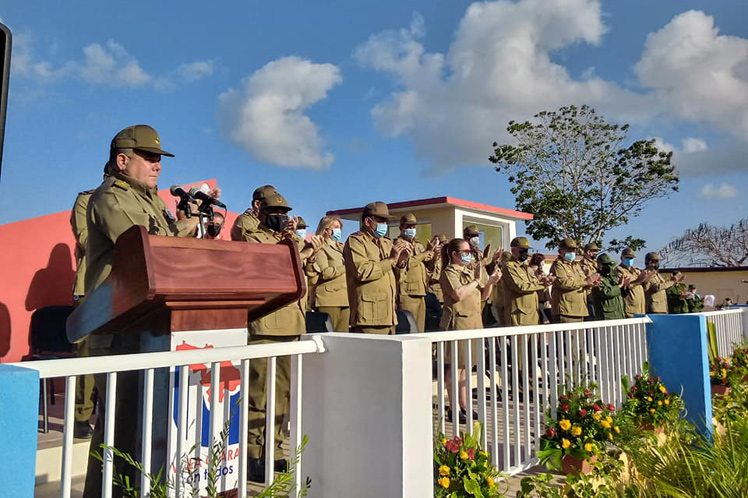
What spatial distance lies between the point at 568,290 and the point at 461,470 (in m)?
5.85

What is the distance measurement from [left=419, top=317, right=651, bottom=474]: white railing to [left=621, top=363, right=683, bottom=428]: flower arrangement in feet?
0.35

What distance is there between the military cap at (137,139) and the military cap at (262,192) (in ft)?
5.61

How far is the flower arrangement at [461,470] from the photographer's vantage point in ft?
9.29

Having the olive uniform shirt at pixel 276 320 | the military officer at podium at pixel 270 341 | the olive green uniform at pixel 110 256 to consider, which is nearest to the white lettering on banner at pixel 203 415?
the olive green uniform at pixel 110 256

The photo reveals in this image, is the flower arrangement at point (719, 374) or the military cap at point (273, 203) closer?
the military cap at point (273, 203)

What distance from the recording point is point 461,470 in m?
2.89

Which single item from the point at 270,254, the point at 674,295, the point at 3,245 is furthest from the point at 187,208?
the point at 674,295

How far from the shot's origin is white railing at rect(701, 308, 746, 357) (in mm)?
8352

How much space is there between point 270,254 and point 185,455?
73cm

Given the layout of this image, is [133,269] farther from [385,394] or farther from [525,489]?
[525,489]

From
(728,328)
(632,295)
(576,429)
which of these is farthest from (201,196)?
(632,295)

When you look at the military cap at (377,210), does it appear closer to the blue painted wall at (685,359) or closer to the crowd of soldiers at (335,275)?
the crowd of soldiers at (335,275)

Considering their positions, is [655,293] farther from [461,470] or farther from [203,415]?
[203,415]

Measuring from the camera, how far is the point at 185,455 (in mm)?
1991
